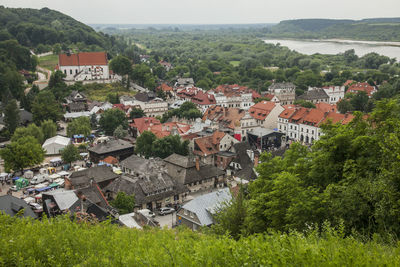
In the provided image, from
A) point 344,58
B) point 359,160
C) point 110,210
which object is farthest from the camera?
A: point 344,58

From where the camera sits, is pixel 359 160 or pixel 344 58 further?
pixel 344 58

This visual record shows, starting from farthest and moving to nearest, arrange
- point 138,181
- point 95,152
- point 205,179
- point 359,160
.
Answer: point 95,152, point 205,179, point 138,181, point 359,160

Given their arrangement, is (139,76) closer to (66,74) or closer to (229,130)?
(66,74)

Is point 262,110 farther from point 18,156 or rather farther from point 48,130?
point 18,156

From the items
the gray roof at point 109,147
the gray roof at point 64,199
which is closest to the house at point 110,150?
the gray roof at point 109,147

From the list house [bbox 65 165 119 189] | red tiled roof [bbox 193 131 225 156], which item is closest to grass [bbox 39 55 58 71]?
red tiled roof [bbox 193 131 225 156]

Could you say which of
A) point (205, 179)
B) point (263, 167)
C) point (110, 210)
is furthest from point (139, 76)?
point (263, 167)

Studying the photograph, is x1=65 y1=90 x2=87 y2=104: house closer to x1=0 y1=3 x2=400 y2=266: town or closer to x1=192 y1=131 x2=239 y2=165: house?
x1=0 y1=3 x2=400 y2=266: town
